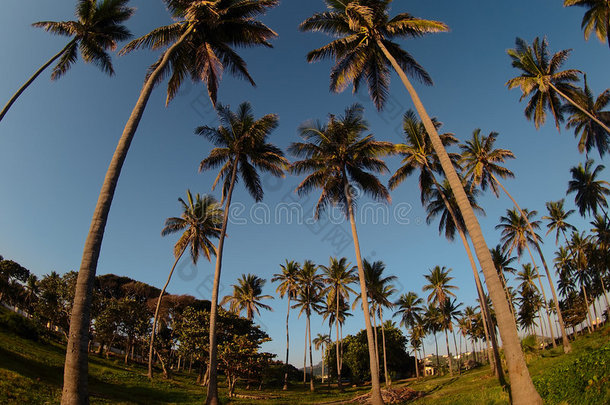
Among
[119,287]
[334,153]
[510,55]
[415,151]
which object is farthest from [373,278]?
[119,287]

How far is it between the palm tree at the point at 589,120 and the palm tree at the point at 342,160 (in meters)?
17.7

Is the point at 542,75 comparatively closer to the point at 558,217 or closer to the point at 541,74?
the point at 541,74

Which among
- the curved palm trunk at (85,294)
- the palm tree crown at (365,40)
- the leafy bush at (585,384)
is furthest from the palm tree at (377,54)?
the curved palm trunk at (85,294)

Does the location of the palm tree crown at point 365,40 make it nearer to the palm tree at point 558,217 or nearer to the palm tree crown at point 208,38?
the palm tree crown at point 208,38

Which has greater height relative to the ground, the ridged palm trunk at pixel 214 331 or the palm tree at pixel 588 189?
the palm tree at pixel 588 189

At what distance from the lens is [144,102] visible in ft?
34.0

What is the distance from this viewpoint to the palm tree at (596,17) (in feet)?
60.6

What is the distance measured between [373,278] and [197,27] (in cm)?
3411

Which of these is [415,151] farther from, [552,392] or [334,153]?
[552,392]

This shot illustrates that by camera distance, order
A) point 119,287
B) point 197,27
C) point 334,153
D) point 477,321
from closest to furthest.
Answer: point 197,27, point 334,153, point 119,287, point 477,321

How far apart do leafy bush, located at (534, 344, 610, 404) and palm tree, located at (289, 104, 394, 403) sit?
11986 mm

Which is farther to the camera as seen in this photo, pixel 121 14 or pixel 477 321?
pixel 477 321

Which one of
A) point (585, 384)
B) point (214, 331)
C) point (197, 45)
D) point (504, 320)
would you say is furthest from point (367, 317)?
point (197, 45)

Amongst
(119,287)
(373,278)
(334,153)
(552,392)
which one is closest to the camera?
(552,392)
